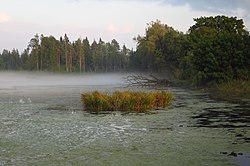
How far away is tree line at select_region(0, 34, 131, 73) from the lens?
119812mm

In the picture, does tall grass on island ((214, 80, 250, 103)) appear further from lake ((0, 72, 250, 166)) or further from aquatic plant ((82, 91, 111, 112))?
aquatic plant ((82, 91, 111, 112))

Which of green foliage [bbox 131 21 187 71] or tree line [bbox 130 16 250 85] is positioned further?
green foliage [bbox 131 21 187 71]

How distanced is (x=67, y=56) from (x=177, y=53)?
70275 mm

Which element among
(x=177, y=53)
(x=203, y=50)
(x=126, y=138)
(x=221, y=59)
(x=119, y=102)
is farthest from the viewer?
(x=177, y=53)

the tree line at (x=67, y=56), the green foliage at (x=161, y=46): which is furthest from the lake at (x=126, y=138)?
the tree line at (x=67, y=56)

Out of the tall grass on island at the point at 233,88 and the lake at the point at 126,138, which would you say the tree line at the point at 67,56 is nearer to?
the tall grass on island at the point at 233,88

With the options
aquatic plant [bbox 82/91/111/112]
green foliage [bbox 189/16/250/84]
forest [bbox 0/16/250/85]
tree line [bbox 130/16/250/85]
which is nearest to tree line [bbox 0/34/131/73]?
forest [bbox 0/16/250/85]

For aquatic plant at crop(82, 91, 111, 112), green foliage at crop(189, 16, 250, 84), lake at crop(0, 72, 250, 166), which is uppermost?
green foliage at crop(189, 16, 250, 84)

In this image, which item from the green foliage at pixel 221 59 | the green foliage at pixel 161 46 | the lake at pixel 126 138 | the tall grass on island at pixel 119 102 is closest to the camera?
the lake at pixel 126 138

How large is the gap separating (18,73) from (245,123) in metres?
98.4

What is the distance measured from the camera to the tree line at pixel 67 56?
119812mm

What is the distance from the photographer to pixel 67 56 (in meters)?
130

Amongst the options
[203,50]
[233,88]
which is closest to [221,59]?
[203,50]

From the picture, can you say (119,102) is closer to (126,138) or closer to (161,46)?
(126,138)
